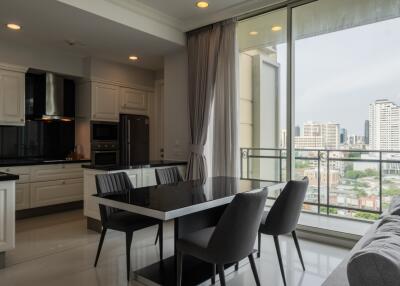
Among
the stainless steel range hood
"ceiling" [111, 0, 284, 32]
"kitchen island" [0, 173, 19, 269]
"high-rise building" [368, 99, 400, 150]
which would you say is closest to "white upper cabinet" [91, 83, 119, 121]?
the stainless steel range hood

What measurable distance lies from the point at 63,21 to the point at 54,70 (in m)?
1.61

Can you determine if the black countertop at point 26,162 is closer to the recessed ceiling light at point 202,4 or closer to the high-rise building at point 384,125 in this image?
the recessed ceiling light at point 202,4

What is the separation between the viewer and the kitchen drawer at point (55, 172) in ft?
14.9

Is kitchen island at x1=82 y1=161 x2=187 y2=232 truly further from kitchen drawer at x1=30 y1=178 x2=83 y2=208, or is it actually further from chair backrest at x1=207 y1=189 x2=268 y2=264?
chair backrest at x1=207 y1=189 x2=268 y2=264

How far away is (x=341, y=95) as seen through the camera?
395cm

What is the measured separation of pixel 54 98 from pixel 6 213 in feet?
9.62

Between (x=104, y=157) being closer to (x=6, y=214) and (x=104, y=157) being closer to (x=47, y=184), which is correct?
(x=47, y=184)

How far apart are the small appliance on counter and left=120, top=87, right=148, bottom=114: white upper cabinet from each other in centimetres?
44

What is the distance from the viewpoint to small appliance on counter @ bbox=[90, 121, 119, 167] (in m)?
5.31

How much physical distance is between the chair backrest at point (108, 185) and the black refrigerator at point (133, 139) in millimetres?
2461

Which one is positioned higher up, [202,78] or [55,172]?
[202,78]

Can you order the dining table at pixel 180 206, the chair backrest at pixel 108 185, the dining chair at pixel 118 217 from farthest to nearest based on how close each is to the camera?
the chair backrest at pixel 108 185
the dining chair at pixel 118 217
the dining table at pixel 180 206

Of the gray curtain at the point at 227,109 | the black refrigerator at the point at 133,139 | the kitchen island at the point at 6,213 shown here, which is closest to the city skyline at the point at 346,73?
the gray curtain at the point at 227,109

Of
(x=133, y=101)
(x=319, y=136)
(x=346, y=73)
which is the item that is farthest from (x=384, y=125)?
(x=133, y=101)
